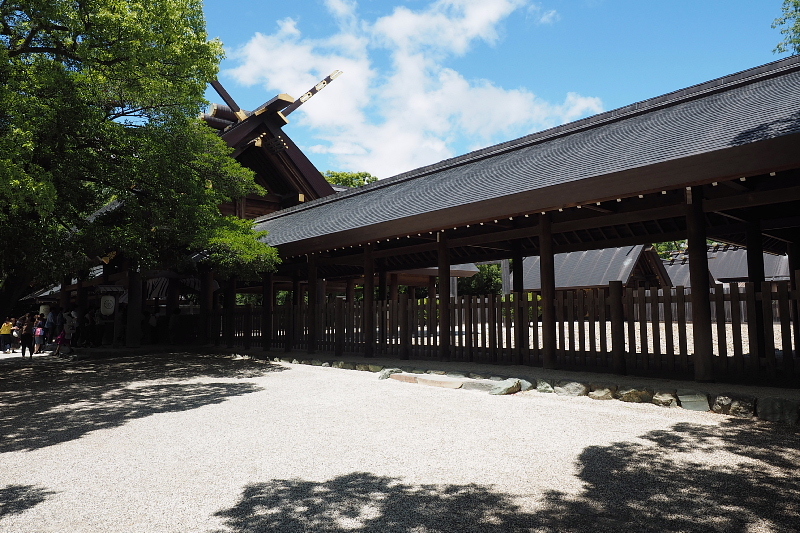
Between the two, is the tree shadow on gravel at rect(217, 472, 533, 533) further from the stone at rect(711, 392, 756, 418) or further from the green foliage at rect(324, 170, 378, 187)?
the green foliage at rect(324, 170, 378, 187)

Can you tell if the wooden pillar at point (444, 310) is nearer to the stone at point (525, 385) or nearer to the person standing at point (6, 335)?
the stone at point (525, 385)

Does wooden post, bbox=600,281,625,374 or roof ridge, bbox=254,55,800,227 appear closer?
wooden post, bbox=600,281,625,374

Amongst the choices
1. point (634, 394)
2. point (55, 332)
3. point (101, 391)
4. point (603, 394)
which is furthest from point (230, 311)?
point (634, 394)

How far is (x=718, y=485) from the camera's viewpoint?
3752 millimetres

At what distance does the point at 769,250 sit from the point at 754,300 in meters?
9.63

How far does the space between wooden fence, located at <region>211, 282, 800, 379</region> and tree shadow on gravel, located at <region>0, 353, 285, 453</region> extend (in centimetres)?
164

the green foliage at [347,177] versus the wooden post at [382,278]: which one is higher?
the green foliage at [347,177]

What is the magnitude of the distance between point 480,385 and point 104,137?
771 centimetres

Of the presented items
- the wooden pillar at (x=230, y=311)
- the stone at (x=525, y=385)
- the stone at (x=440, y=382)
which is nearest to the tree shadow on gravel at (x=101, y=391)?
the wooden pillar at (x=230, y=311)

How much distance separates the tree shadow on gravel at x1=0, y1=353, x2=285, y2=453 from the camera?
6.11 meters

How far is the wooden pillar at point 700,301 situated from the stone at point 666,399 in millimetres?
616

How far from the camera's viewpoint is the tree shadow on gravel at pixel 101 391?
6.11 metres

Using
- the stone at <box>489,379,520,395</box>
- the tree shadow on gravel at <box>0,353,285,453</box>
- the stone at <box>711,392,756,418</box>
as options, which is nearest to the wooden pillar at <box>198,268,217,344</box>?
the tree shadow on gravel at <box>0,353,285,453</box>

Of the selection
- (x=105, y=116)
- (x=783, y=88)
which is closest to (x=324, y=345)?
(x=105, y=116)
